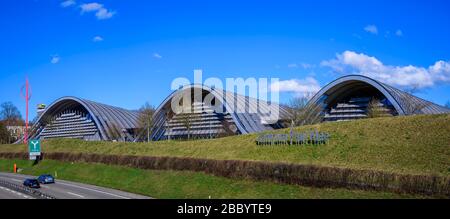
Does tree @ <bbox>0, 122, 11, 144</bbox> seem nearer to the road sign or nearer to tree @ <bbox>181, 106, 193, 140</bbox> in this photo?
tree @ <bbox>181, 106, 193, 140</bbox>

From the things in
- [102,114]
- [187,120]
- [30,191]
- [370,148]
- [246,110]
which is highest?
[102,114]

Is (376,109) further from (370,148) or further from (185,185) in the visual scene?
(185,185)

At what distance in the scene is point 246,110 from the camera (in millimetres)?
90125

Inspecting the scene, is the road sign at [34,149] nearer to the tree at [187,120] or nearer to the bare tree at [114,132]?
the tree at [187,120]

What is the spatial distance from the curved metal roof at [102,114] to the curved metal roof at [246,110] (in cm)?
1367

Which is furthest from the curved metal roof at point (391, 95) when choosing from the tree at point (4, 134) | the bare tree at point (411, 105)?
the tree at point (4, 134)

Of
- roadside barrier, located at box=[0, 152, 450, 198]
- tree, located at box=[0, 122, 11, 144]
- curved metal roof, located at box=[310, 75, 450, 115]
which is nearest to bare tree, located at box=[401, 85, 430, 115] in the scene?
curved metal roof, located at box=[310, 75, 450, 115]

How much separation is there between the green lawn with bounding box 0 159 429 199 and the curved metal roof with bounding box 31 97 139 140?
40359 millimetres

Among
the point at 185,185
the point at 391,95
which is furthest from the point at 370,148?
the point at 391,95

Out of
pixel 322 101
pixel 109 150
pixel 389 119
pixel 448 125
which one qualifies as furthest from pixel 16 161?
pixel 448 125

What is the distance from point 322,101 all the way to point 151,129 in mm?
37160

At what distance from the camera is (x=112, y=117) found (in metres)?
107

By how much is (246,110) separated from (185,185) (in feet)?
160
